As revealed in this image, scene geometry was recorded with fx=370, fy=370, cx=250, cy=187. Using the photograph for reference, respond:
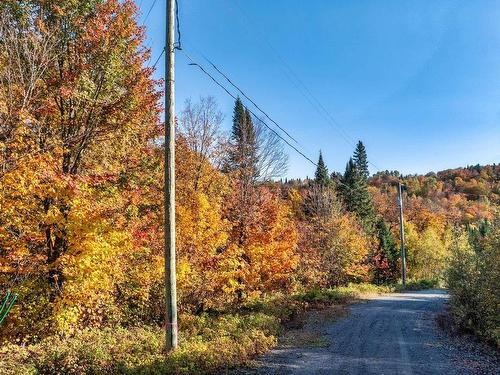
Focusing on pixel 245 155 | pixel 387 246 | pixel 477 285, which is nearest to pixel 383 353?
pixel 477 285

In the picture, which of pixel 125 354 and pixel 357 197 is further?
pixel 357 197

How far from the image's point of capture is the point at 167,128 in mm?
9688

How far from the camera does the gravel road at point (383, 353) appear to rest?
988cm

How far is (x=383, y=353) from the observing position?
449 inches

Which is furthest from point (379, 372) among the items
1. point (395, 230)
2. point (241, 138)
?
point (395, 230)

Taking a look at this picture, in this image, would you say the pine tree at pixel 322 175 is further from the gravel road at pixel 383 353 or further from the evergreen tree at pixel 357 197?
the gravel road at pixel 383 353

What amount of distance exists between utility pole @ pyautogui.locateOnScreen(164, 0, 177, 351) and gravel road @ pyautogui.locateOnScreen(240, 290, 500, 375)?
8.04 ft

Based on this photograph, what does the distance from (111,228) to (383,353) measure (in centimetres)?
915

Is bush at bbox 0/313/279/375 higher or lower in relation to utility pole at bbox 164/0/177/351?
lower

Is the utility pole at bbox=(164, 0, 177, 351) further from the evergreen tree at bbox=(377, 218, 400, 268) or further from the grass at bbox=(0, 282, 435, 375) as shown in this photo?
the evergreen tree at bbox=(377, 218, 400, 268)

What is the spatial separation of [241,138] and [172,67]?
12432 mm

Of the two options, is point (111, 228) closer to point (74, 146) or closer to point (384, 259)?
point (74, 146)

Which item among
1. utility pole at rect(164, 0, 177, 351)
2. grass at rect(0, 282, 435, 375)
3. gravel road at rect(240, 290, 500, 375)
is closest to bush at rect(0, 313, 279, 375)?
grass at rect(0, 282, 435, 375)

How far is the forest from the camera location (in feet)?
32.0
